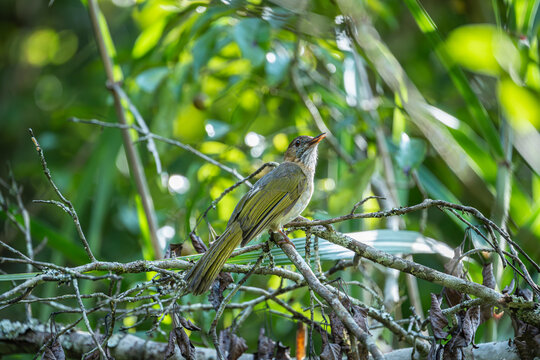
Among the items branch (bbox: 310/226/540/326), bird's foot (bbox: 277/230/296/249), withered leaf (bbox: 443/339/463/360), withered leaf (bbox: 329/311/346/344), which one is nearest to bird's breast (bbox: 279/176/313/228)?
bird's foot (bbox: 277/230/296/249)

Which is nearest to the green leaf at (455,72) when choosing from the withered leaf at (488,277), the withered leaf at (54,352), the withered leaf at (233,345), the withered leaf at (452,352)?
the withered leaf at (488,277)

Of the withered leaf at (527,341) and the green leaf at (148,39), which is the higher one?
A: the green leaf at (148,39)

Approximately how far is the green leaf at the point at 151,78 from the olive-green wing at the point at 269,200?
127 centimetres

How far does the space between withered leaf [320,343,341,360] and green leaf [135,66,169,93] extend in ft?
9.36

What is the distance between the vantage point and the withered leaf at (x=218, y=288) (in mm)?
2566

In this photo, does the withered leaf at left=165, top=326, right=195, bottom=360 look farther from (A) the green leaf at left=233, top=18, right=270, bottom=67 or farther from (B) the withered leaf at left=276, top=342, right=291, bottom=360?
(A) the green leaf at left=233, top=18, right=270, bottom=67

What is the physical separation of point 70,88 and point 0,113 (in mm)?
961

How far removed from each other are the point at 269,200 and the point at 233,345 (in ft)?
4.16

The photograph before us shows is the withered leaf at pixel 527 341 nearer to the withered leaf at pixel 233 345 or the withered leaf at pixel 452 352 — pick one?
the withered leaf at pixel 452 352

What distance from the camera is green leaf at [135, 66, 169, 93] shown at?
4433mm

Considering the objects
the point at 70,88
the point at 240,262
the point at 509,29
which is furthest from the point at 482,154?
the point at 70,88

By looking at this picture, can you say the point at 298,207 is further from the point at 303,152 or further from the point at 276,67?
the point at 276,67

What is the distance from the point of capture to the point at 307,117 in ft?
17.4

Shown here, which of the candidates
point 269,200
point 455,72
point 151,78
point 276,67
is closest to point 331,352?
point 269,200
